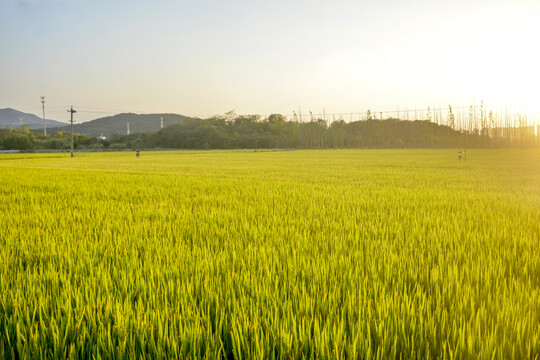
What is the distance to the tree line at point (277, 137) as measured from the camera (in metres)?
64.4

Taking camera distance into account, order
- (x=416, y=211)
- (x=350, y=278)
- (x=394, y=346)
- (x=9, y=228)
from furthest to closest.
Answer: (x=416, y=211) < (x=9, y=228) < (x=350, y=278) < (x=394, y=346)

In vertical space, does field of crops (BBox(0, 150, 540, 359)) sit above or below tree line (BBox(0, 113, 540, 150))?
below

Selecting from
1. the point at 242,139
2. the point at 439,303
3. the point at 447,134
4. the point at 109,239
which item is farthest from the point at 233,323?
the point at 242,139

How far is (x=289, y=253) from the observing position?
2.68 meters

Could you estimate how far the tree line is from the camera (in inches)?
2537

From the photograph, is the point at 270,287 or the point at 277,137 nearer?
the point at 270,287

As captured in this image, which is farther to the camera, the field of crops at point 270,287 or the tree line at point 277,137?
the tree line at point 277,137

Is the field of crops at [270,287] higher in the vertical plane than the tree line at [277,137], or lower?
lower

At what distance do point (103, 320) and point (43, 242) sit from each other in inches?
79.6

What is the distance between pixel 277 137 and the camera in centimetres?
9850

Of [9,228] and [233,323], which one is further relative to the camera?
[9,228]

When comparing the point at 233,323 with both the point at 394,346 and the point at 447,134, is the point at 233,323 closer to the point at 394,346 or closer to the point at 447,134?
the point at 394,346

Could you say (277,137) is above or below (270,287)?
above

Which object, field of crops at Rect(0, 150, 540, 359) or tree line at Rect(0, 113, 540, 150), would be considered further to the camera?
tree line at Rect(0, 113, 540, 150)
